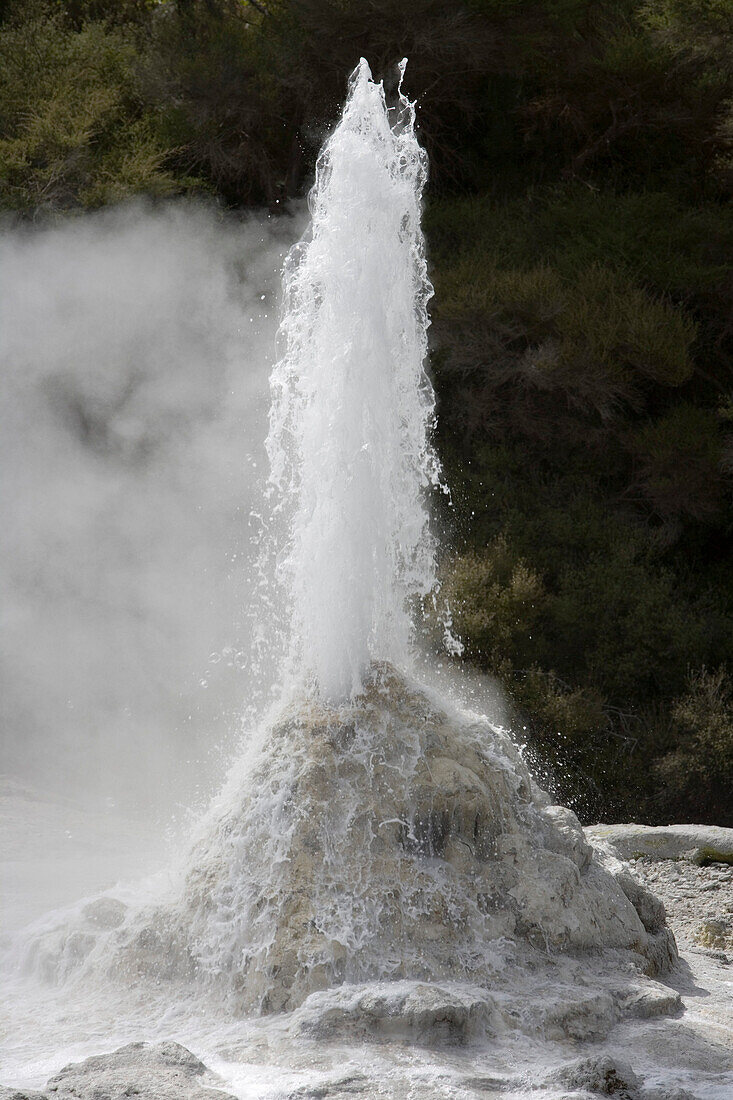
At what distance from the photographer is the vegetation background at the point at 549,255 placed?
6.54 m

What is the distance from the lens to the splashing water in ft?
11.5

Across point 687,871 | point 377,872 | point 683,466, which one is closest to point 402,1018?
point 377,872

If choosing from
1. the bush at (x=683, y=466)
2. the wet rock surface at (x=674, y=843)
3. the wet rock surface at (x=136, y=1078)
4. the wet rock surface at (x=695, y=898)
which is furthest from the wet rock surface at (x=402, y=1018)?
the bush at (x=683, y=466)

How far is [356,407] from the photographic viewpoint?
3.51m

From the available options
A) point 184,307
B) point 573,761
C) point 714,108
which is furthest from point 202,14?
point 573,761

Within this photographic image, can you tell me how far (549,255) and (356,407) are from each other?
5436mm

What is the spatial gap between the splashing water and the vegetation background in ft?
9.65

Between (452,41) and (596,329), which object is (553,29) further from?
(596,329)

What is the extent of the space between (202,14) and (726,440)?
6.54m

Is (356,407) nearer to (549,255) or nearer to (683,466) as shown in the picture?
(683,466)

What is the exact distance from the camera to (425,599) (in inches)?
262

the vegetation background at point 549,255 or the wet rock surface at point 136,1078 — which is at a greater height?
the vegetation background at point 549,255

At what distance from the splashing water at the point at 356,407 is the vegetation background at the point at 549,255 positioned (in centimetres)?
294

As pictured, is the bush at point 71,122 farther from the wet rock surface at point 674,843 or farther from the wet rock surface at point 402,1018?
the wet rock surface at point 402,1018
